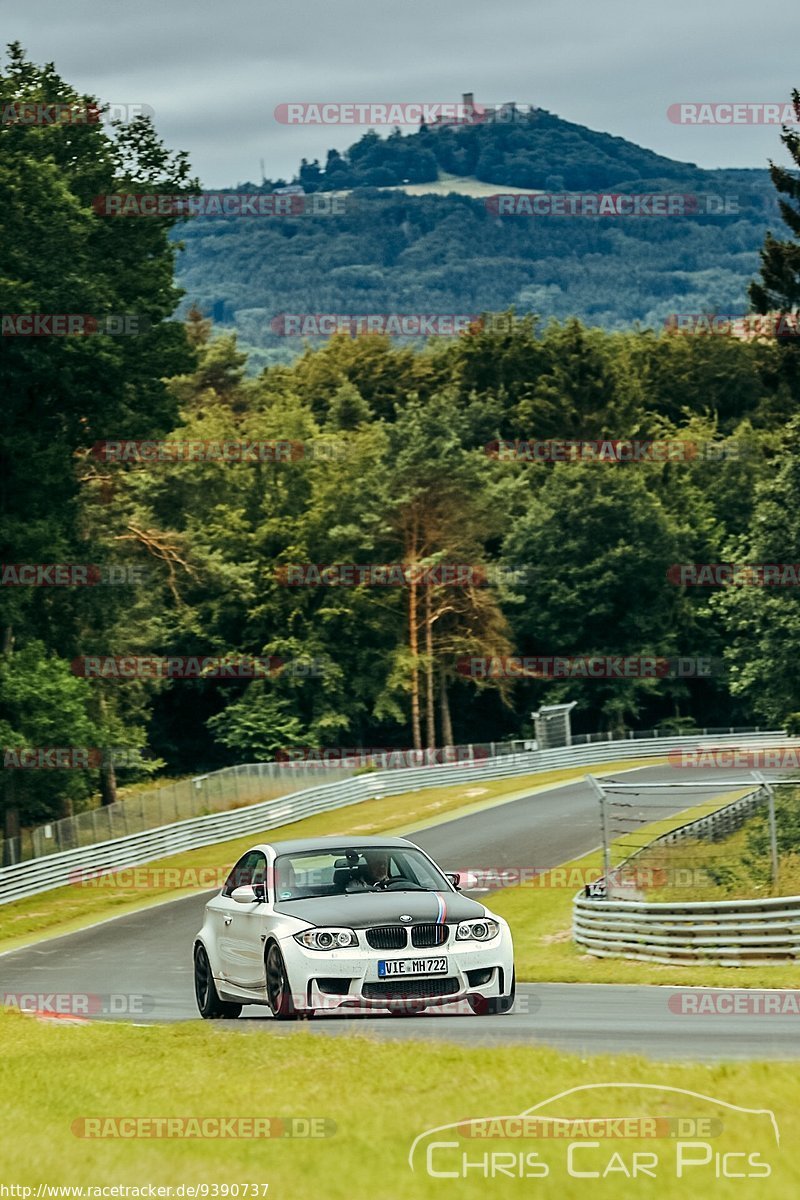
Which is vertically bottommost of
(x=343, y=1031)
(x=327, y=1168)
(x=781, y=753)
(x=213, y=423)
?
(x=781, y=753)

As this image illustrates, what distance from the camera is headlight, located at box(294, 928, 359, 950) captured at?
13.5 m

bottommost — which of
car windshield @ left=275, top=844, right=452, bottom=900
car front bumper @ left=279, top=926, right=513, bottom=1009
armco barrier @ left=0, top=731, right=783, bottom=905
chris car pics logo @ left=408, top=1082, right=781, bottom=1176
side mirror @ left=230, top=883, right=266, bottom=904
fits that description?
armco barrier @ left=0, top=731, right=783, bottom=905

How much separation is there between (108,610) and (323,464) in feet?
125

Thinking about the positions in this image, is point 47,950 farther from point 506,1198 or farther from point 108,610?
point 506,1198

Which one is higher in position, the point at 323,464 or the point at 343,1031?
the point at 323,464

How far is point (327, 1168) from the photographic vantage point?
7254 mm

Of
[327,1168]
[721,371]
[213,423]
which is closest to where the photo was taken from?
[327,1168]

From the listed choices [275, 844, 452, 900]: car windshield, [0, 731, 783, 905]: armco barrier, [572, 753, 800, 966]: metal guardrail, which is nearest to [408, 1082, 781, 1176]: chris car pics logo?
[275, 844, 452, 900]: car windshield

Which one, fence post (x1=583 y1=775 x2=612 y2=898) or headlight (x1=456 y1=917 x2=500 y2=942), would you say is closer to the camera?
headlight (x1=456 y1=917 x2=500 y2=942)

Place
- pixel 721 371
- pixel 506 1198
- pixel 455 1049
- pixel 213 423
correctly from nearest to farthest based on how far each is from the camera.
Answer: pixel 506 1198 → pixel 455 1049 → pixel 213 423 → pixel 721 371

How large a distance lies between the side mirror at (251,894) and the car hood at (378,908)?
0.41 metres

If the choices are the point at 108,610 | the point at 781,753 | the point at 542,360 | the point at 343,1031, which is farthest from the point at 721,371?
the point at 343,1031

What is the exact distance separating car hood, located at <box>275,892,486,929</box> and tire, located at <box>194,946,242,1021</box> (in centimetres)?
192

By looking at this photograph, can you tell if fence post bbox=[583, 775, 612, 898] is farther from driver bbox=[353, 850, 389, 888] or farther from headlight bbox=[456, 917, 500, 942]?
headlight bbox=[456, 917, 500, 942]
